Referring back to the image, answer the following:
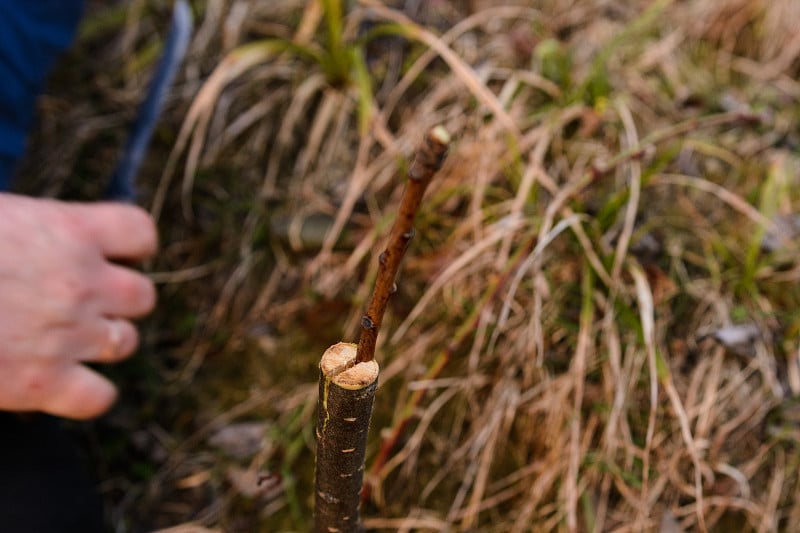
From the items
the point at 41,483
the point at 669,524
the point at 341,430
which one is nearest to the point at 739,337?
the point at 669,524

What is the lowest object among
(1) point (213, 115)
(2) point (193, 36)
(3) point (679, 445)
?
(3) point (679, 445)

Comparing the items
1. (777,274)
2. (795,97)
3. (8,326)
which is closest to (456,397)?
(777,274)

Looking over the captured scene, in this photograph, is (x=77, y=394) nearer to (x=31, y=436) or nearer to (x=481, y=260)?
(x=31, y=436)

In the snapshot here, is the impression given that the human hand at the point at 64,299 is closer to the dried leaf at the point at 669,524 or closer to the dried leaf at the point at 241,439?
the dried leaf at the point at 241,439

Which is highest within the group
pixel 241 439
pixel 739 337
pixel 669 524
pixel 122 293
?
pixel 122 293

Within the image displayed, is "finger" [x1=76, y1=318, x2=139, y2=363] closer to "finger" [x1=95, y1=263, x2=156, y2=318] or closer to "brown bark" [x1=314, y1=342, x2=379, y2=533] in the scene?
"finger" [x1=95, y1=263, x2=156, y2=318]

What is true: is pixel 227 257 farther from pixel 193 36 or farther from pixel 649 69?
pixel 649 69

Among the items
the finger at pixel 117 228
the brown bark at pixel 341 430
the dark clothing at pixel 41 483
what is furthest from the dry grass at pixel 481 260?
the brown bark at pixel 341 430
